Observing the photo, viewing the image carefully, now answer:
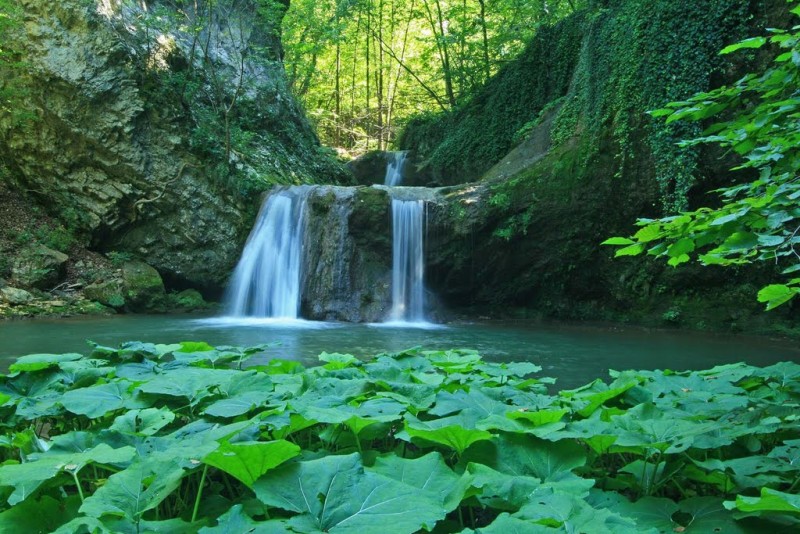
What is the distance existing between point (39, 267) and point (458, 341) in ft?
29.5

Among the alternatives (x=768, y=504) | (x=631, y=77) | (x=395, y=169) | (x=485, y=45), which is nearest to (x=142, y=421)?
(x=768, y=504)

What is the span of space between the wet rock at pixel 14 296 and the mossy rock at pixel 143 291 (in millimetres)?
1704

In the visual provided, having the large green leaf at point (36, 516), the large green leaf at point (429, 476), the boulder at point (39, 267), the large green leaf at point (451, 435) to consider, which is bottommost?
the large green leaf at point (36, 516)

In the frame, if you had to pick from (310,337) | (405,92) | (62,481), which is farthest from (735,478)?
(405,92)

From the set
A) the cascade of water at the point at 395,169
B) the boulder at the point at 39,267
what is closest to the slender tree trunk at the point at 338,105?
the cascade of water at the point at 395,169

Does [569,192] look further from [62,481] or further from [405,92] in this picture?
[405,92]

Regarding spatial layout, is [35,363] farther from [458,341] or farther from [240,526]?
[458,341]

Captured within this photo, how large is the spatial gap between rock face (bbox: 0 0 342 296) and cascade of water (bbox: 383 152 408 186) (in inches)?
242

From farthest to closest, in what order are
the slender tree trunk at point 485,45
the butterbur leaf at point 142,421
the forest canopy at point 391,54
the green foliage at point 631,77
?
the slender tree trunk at point 485,45 → the forest canopy at point 391,54 → the green foliage at point 631,77 → the butterbur leaf at point 142,421

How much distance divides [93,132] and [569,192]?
1028cm

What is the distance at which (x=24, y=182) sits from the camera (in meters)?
13.5

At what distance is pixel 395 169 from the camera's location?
19406mm

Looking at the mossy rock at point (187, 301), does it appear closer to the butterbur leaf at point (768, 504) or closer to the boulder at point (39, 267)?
the boulder at point (39, 267)

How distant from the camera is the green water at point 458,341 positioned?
7117mm
